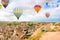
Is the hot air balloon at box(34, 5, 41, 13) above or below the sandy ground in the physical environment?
above

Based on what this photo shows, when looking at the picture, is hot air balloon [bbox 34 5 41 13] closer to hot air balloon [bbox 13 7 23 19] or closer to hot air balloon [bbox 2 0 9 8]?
hot air balloon [bbox 13 7 23 19]

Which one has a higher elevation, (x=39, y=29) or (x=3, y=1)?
(x=3, y=1)

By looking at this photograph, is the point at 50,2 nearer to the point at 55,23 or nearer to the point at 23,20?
the point at 55,23

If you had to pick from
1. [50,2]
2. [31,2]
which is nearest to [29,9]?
[31,2]

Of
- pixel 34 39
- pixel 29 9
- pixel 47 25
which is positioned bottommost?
pixel 34 39

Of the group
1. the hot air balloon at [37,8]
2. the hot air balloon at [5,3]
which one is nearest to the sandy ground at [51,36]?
the hot air balloon at [37,8]

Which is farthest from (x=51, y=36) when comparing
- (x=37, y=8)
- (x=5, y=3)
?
(x=5, y=3)

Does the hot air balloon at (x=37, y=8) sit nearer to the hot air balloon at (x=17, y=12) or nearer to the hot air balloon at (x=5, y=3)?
the hot air balloon at (x=17, y=12)

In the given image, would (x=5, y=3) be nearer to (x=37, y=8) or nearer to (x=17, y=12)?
(x=17, y=12)

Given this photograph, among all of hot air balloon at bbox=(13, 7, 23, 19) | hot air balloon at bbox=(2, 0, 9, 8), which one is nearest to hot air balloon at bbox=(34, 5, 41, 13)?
hot air balloon at bbox=(13, 7, 23, 19)

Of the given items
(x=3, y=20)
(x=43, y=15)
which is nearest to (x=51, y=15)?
(x=43, y=15)
